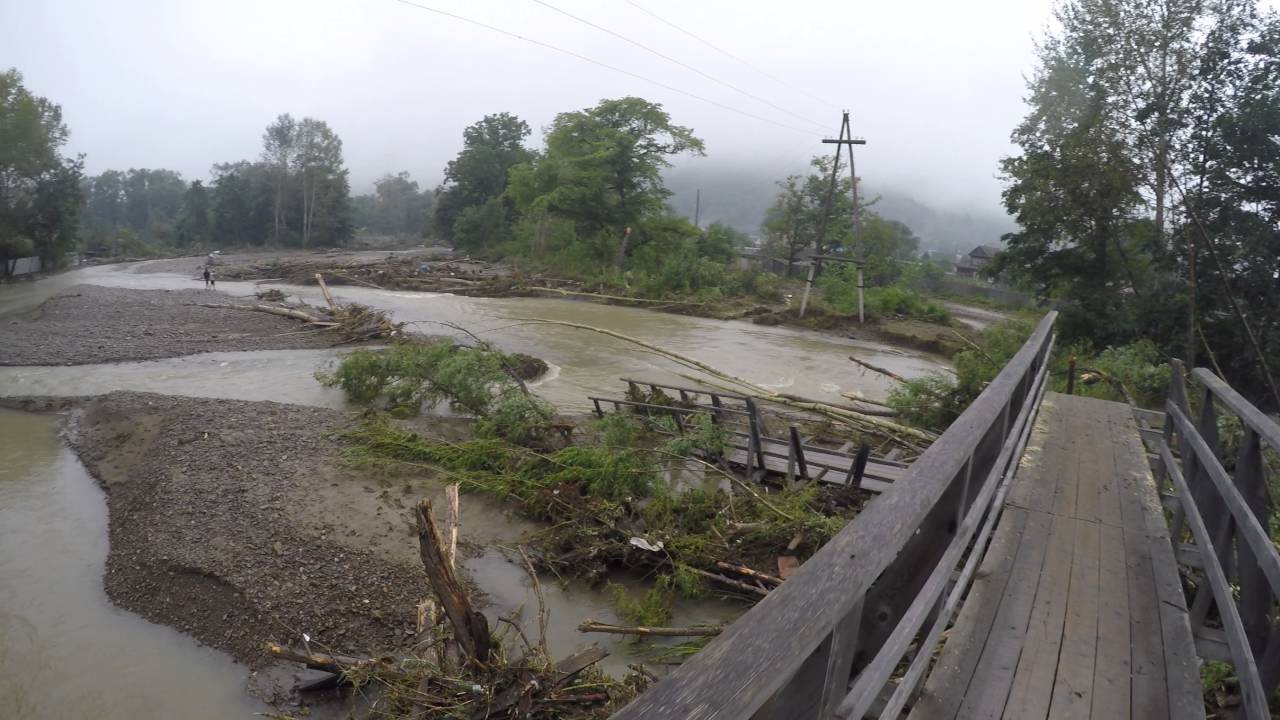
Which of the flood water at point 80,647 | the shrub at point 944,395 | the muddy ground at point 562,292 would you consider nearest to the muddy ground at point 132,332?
the flood water at point 80,647

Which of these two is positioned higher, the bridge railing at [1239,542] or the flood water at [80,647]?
the bridge railing at [1239,542]

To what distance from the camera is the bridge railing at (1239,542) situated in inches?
80.5

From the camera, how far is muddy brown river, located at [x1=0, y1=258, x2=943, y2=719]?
6.10m

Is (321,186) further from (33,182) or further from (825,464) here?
(825,464)

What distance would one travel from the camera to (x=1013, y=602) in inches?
117

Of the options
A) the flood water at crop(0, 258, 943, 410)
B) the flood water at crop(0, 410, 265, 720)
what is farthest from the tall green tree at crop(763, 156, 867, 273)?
the flood water at crop(0, 410, 265, 720)

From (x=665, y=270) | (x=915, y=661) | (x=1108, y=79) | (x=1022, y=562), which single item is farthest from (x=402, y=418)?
(x=665, y=270)

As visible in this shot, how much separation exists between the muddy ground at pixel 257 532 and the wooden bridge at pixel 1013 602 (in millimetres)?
5016

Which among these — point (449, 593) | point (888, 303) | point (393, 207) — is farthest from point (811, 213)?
point (393, 207)

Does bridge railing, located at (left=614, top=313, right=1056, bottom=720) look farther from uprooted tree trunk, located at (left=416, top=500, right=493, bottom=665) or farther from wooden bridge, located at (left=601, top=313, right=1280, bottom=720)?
uprooted tree trunk, located at (left=416, top=500, right=493, bottom=665)

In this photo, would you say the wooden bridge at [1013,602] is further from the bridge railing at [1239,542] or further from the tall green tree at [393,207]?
the tall green tree at [393,207]

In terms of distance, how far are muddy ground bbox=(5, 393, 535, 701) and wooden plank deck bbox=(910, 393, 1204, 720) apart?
4.93 m

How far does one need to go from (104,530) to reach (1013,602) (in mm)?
9562

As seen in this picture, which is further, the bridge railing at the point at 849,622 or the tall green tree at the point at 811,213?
the tall green tree at the point at 811,213
